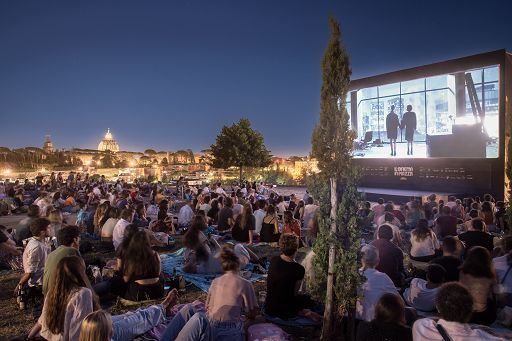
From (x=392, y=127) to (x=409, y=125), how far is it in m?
1.03

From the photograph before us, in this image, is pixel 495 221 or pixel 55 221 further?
pixel 495 221

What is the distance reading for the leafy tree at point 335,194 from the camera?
4.32 meters

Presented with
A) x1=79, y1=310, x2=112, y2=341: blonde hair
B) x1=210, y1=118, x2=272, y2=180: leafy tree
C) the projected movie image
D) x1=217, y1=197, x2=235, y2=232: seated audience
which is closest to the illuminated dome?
x1=210, y1=118, x2=272, y2=180: leafy tree

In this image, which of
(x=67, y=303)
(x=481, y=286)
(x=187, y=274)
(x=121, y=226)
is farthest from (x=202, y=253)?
(x=481, y=286)

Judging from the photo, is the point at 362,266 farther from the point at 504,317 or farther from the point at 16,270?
the point at 16,270

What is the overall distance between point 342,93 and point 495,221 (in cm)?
872

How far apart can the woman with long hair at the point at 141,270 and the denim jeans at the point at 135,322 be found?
2.49 ft

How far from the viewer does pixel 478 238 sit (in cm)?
696

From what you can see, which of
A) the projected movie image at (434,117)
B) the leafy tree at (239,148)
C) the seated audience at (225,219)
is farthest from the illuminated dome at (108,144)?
the seated audience at (225,219)

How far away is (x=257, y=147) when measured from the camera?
39188mm

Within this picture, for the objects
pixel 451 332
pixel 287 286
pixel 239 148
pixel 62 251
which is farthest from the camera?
pixel 239 148

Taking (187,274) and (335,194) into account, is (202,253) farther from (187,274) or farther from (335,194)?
(335,194)

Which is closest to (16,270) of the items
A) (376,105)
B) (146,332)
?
(146,332)

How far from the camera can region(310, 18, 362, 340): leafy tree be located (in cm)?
432
